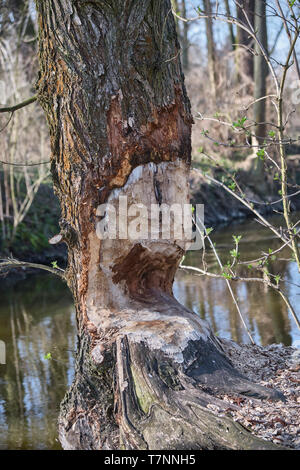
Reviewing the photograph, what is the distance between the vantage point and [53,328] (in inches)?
284

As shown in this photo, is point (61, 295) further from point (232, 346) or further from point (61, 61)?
point (61, 61)

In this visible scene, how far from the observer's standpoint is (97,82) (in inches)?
132

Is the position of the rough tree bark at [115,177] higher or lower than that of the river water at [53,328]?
higher

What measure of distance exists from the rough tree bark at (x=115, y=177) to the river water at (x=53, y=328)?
2.46 ft

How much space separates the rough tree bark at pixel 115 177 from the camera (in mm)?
3268
